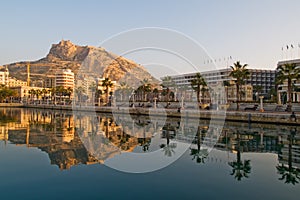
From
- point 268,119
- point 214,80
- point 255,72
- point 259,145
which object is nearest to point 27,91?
point 214,80

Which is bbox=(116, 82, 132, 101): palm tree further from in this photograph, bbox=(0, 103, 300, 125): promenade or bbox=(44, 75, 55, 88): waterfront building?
bbox=(44, 75, 55, 88): waterfront building

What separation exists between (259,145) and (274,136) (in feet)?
15.2

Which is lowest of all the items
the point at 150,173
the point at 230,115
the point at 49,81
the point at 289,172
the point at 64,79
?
the point at 150,173

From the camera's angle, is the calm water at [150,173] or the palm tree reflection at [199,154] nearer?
the calm water at [150,173]

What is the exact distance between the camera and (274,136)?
21.8 metres

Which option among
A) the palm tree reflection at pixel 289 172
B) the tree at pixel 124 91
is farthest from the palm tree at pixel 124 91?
the palm tree reflection at pixel 289 172

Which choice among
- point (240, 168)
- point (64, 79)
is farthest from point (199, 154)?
point (64, 79)

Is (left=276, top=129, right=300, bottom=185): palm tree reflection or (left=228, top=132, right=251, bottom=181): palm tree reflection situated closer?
(left=276, top=129, right=300, bottom=185): palm tree reflection

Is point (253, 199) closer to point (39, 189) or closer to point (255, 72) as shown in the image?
point (39, 189)

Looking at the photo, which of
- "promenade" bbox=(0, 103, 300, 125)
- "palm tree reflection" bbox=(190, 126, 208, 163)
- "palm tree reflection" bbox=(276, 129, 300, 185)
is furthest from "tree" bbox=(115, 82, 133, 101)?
"palm tree reflection" bbox=(276, 129, 300, 185)

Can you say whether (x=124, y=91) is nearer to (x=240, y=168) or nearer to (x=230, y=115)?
(x=230, y=115)

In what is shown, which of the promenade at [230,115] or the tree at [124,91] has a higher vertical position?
the tree at [124,91]

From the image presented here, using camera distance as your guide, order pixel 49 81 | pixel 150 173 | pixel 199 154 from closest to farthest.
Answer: pixel 150 173, pixel 199 154, pixel 49 81

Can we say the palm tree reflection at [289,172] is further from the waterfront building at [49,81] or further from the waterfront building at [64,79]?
the waterfront building at [49,81]
